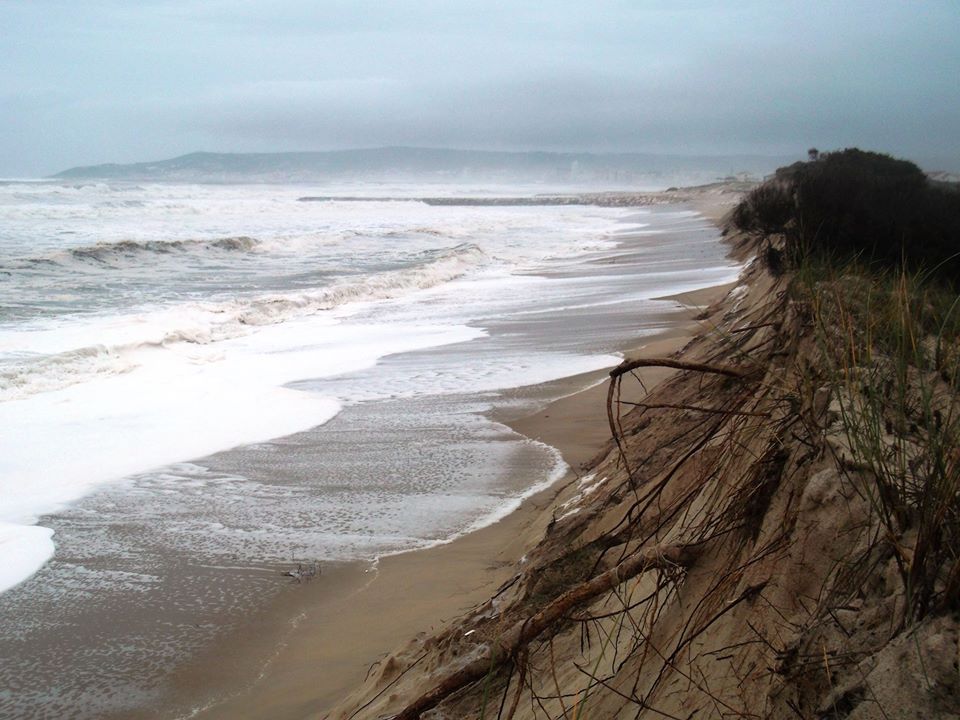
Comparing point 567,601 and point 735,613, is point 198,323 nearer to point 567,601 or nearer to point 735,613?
point 567,601

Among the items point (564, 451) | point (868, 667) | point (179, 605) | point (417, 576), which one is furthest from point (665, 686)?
point (564, 451)

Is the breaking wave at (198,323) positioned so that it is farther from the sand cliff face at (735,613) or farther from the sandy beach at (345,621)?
the sand cliff face at (735,613)

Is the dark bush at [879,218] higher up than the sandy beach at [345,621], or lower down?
higher up

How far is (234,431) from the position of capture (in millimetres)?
8484

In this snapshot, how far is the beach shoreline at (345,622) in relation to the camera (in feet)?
12.6

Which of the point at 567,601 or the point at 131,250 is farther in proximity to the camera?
the point at 131,250

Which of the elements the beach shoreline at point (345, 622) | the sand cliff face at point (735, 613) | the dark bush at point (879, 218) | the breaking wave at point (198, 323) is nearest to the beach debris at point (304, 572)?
the beach shoreline at point (345, 622)

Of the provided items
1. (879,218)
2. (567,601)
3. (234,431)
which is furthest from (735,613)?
(234,431)

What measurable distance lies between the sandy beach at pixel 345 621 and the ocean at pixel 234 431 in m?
0.22

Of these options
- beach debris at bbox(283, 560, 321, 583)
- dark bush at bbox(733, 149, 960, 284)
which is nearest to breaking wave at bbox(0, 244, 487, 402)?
beach debris at bbox(283, 560, 321, 583)

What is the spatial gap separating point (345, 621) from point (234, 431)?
441 centimetres

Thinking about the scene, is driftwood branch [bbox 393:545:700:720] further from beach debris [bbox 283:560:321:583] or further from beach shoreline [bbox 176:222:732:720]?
beach debris [bbox 283:560:321:583]

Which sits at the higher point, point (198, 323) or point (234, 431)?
point (198, 323)

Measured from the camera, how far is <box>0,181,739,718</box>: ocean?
4.76m
